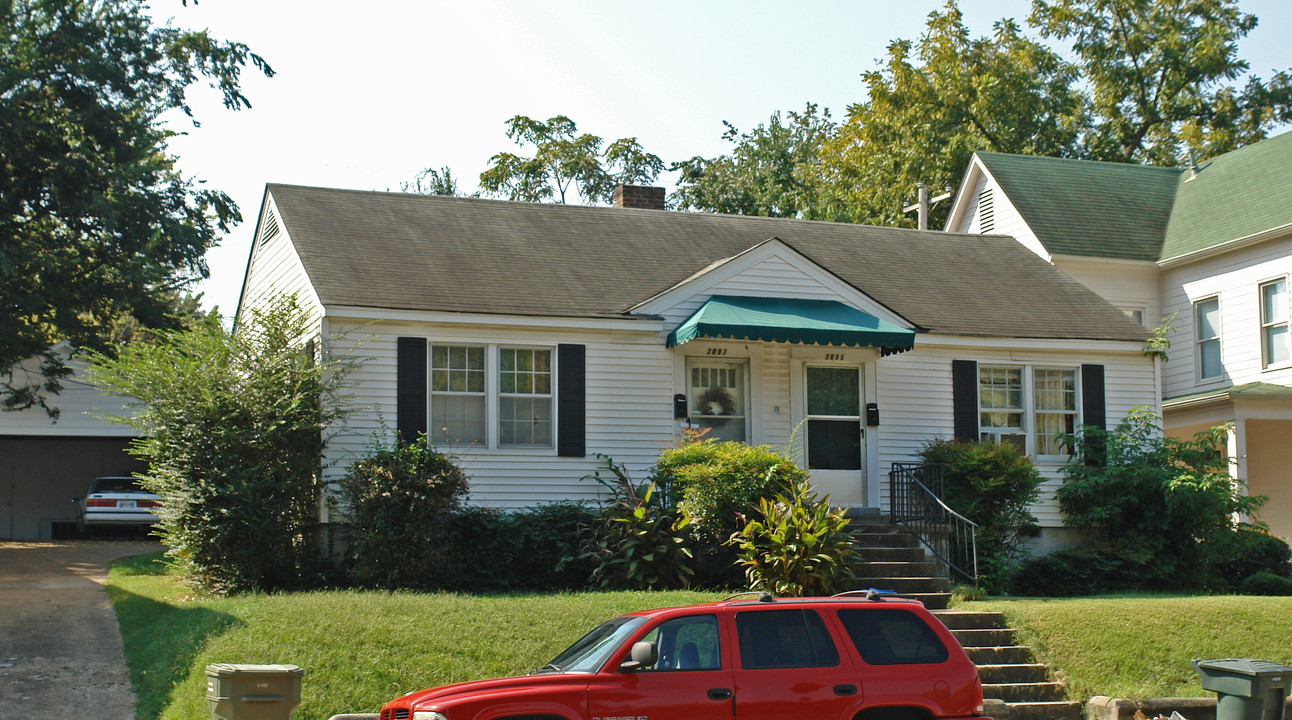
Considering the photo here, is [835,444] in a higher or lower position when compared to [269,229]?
lower

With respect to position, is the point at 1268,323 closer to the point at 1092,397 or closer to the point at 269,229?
the point at 1092,397

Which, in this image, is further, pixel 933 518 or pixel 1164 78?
pixel 1164 78

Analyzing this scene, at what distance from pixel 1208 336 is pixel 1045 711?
14890mm

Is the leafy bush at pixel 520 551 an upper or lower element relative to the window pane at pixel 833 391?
lower

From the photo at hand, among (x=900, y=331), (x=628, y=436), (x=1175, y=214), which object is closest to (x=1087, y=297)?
(x=900, y=331)

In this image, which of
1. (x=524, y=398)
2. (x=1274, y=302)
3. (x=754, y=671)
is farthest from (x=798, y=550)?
(x=1274, y=302)

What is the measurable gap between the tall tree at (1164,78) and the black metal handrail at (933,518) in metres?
22.7

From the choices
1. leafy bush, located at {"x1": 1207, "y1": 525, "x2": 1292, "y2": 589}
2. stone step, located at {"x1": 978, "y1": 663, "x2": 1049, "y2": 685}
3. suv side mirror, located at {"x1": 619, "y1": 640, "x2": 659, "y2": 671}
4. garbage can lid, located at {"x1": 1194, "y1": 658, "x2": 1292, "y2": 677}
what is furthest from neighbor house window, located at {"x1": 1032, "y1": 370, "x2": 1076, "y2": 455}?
suv side mirror, located at {"x1": 619, "y1": 640, "x2": 659, "y2": 671}

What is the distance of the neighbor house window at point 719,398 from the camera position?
58.5 ft

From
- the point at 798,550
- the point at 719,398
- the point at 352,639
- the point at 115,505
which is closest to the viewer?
the point at 352,639

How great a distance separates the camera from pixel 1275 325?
2244 centimetres

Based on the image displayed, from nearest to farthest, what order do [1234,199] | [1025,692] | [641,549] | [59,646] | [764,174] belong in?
[1025,692], [59,646], [641,549], [1234,199], [764,174]

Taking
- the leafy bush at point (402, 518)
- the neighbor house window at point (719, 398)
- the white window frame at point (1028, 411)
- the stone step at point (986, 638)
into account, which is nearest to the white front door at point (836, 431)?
the neighbor house window at point (719, 398)

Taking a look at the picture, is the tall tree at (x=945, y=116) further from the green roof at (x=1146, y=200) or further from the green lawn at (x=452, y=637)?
the green lawn at (x=452, y=637)
